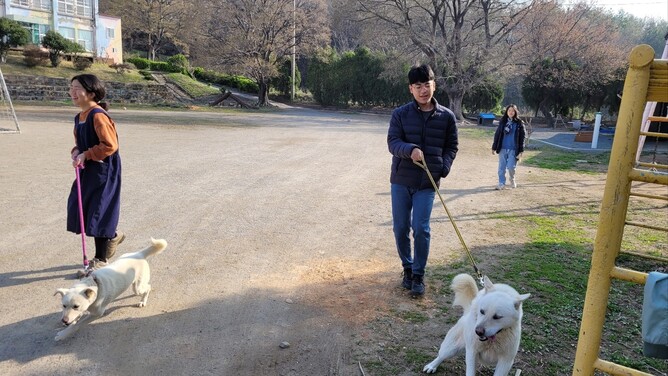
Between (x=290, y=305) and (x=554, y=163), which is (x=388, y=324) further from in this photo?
(x=554, y=163)

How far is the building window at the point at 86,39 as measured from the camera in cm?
3841

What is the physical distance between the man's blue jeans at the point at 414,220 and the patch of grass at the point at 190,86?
113ft

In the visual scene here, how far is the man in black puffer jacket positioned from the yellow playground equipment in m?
2.25

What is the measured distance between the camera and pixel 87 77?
4.30m

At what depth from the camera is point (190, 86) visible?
37.9 metres

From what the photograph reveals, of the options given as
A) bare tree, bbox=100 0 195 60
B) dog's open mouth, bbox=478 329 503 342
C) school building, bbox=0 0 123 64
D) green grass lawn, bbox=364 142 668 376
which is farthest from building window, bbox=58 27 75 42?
dog's open mouth, bbox=478 329 503 342

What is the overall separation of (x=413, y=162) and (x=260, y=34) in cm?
3151

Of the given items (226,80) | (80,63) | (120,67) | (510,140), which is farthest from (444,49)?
(80,63)

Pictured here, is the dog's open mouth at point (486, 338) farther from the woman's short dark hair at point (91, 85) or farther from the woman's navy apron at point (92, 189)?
the woman's short dark hair at point (91, 85)

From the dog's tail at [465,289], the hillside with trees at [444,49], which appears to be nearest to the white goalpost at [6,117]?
the dog's tail at [465,289]

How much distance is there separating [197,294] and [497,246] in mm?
3739

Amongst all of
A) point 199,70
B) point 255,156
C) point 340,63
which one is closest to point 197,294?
point 255,156

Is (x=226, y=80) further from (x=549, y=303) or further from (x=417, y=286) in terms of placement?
(x=549, y=303)

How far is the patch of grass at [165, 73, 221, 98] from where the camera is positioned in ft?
121
